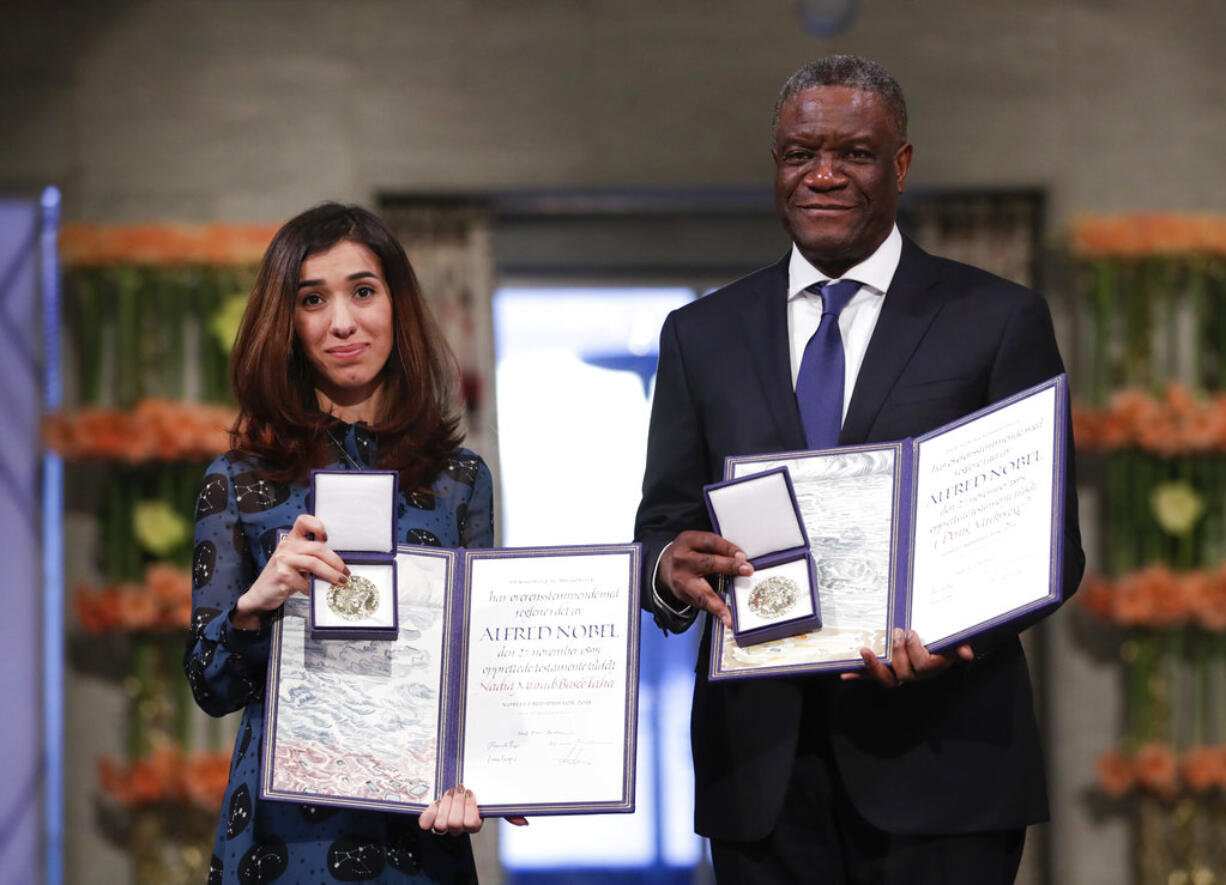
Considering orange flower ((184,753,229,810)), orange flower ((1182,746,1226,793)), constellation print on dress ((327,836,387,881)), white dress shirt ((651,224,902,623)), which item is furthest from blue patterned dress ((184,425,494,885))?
orange flower ((1182,746,1226,793))

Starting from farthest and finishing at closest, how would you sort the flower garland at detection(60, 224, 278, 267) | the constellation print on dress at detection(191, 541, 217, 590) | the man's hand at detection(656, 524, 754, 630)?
the flower garland at detection(60, 224, 278, 267) → the constellation print on dress at detection(191, 541, 217, 590) → the man's hand at detection(656, 524, 754, 630)

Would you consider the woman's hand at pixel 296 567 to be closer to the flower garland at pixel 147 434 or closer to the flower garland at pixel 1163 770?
the flower garland at pixel 147 434

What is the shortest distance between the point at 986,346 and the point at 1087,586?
3.32 metres

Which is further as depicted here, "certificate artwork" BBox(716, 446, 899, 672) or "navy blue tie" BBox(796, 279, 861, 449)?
"navy blue tie" BBox(796, 279, 861, 449)

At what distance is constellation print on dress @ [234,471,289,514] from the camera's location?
2150 millimetres

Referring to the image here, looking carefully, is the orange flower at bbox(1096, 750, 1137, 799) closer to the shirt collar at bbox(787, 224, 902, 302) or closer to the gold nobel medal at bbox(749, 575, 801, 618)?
the shirt collar at bbox(787, 224, 902, 302)

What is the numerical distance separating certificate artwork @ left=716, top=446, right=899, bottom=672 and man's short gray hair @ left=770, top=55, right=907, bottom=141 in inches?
20.7

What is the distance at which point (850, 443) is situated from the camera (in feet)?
6.90

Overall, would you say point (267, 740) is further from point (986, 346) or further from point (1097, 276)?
point (1097, 276)

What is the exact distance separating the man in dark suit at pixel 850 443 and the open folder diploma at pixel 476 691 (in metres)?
0.15

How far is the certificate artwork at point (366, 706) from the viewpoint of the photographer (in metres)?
1.98

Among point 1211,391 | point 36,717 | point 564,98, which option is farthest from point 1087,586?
point 36,717

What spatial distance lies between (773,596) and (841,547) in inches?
4.4

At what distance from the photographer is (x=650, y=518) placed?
2270 mm
